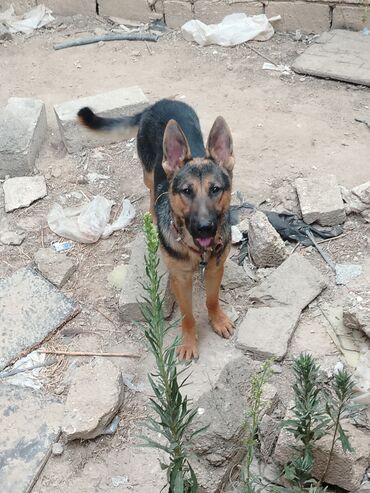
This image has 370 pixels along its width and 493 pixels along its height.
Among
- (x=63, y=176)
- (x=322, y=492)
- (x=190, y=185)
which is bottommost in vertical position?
(x=63, y=176)

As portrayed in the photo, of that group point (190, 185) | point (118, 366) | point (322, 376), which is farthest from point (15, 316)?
point (322, 376)

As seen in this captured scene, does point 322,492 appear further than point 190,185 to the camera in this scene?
No

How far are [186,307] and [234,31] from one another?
4846 millimetres

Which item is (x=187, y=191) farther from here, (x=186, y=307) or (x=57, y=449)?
(x=57, y=449)

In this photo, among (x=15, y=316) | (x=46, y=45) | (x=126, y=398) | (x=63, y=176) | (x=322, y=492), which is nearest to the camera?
(x=322, y=492)

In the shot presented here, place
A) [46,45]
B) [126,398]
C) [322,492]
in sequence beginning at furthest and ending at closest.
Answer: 1. [46,45]
2. [126,398]
3. [322,492]

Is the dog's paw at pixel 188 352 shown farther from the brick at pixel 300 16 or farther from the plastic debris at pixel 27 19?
the plastic debris at pixel 27 19

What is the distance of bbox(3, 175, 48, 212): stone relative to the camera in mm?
5961

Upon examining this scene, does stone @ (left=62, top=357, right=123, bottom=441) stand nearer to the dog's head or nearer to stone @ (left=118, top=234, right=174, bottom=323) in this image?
stone @ (left=118, top=234, right=174, bottom=323)

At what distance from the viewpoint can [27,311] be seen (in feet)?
16.0

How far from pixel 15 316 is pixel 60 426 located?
1.03 meters

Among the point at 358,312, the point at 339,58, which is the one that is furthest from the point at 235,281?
the point at 339,58

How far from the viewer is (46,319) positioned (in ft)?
15.9

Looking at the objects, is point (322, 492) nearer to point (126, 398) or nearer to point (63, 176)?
point (126, 398)
